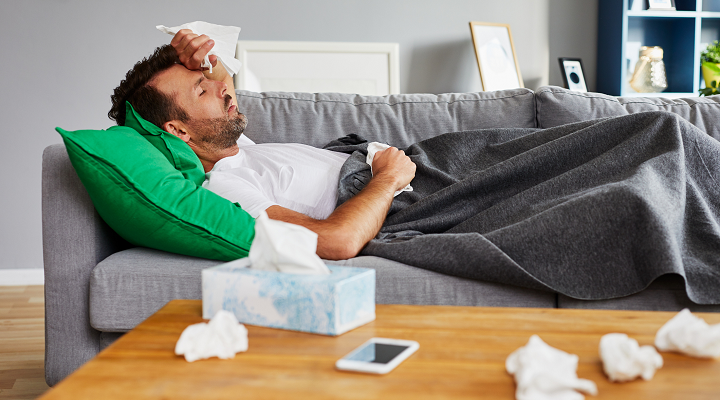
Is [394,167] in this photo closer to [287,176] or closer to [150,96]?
[287,176]

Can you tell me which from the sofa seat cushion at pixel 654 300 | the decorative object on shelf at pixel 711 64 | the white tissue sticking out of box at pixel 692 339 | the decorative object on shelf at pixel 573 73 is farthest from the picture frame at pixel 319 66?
the white tissue sticking out of box at pixel 692 339

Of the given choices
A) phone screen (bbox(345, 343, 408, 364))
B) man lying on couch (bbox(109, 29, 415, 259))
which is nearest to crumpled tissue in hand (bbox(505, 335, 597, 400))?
phone screen (bbox(345, 343, 408, 364))

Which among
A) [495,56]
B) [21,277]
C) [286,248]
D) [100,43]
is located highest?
[100,43]

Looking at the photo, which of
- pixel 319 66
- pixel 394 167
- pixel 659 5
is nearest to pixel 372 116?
pixel 394 167

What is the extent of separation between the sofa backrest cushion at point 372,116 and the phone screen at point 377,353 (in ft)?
3.90

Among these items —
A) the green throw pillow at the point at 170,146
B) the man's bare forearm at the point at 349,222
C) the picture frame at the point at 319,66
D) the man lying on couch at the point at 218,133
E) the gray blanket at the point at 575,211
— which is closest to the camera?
the gray blanket at the point at 575,211

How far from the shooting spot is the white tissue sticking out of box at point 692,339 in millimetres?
576

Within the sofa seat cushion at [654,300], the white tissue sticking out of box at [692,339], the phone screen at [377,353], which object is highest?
the white tissue sticking out of box at [692,339]

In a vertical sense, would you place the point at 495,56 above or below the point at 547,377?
above

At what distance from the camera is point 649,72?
300 centimetres

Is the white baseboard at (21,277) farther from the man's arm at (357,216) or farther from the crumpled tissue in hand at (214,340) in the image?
the crumpled tissue in hand at (214,340)

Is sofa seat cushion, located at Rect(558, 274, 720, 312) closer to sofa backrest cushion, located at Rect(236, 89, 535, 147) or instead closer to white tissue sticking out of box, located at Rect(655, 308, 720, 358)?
white tissue sticking out of box, located at Rect(655, 308, 720, 358)

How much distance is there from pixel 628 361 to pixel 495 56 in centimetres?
265

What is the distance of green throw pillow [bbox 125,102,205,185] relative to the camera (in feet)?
4.33
